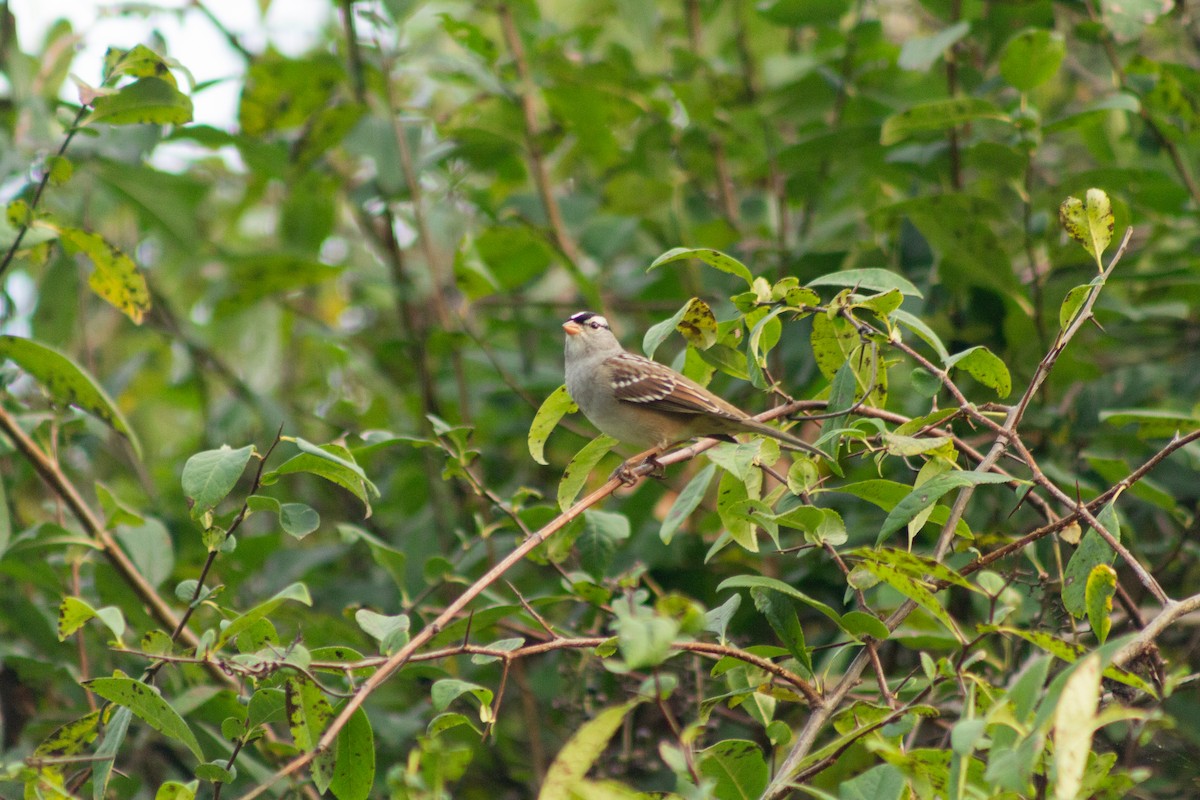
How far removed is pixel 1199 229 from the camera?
4.72 m

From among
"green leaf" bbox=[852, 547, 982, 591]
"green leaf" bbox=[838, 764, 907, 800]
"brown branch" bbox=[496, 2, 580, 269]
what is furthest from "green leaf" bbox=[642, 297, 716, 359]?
"brown branch" bbox=[496, 2, 580, 269]

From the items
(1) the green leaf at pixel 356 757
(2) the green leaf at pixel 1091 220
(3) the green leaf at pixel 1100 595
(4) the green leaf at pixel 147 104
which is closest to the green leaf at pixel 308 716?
(1) the green leaf at pixel 356 757

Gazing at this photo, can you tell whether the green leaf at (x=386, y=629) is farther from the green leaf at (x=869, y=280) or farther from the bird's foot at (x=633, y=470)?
the green leaf at (x=869, y=280)

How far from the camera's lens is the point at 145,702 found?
268cm

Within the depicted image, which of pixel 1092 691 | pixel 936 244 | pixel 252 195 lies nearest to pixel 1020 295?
pixel 936 244

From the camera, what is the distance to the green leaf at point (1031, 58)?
4039 mm

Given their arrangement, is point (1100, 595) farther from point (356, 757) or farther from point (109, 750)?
point (109, 750)

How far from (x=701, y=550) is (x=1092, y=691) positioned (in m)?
2.64

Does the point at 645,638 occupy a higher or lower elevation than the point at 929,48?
lower

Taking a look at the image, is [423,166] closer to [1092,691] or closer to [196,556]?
[196,556]

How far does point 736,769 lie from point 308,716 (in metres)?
1.02

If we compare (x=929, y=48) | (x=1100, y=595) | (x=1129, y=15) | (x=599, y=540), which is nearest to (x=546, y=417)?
(x=599, y=540)

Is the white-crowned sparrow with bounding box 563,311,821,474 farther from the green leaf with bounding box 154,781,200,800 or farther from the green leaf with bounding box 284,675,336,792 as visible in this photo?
the green leaf with bounding box 154,781,200,800

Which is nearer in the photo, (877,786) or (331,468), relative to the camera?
(877,786)
